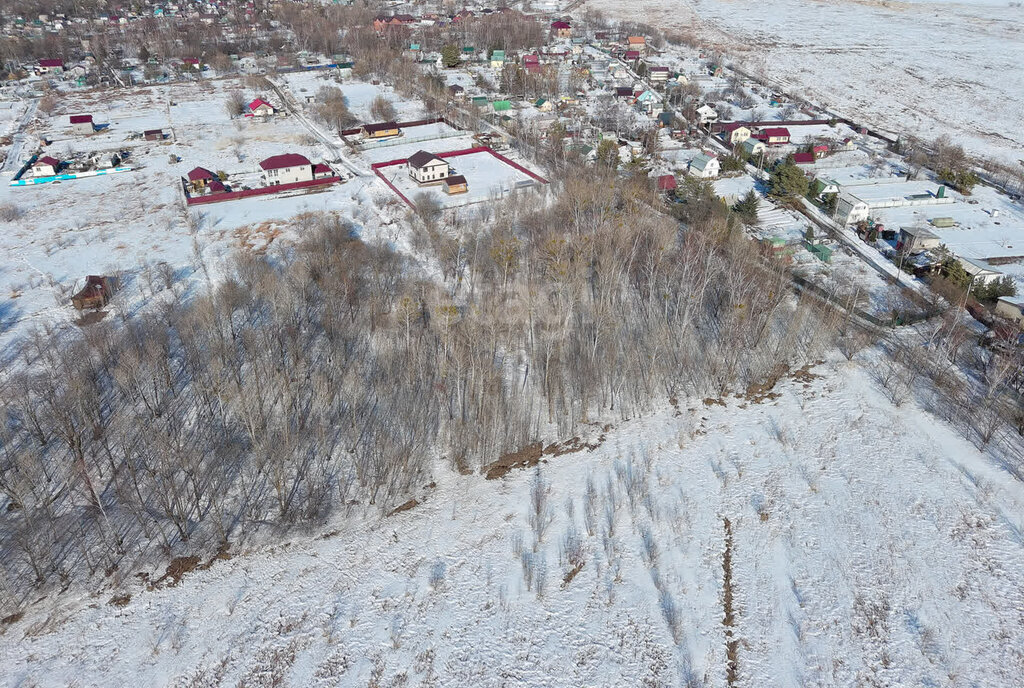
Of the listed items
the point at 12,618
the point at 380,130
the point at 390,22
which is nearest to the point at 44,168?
the point at 380,130

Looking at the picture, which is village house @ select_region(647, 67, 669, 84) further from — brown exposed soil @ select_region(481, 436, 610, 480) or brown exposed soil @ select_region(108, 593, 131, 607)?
brown exposed soil @ select_region(108, 593, 131, 607)

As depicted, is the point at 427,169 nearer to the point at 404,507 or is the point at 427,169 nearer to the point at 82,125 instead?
the point at 404,507

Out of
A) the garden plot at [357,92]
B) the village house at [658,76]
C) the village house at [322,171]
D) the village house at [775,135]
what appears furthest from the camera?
the village house at [658,76]

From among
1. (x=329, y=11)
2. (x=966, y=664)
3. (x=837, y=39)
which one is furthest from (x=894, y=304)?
(x=329, y=11)

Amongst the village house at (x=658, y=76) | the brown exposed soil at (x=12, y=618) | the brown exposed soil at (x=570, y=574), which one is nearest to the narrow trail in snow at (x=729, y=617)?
the brown exposed soil at (x=570, y=574)

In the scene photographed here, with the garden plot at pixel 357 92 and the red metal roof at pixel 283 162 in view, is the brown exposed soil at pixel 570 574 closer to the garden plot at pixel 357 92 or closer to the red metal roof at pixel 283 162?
the red metal roof at pixel 283 162

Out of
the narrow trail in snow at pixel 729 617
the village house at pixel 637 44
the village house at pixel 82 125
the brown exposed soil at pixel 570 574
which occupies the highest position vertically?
the village house at pixel 637 44
